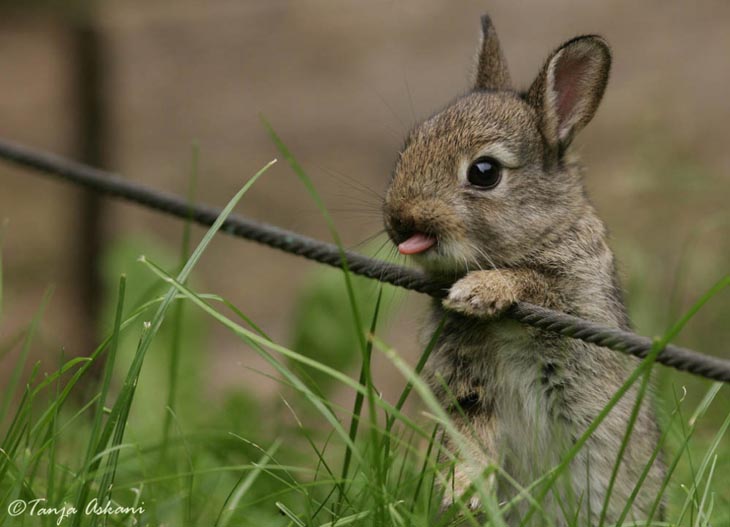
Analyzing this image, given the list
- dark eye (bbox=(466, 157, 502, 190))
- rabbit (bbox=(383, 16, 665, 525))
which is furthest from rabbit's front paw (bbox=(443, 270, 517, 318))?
dark eye (bbox=(466, 157, 502, 190))

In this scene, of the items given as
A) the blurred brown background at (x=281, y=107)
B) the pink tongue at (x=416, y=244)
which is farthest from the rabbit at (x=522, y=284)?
the blurred brown background at (x=281, y=107)

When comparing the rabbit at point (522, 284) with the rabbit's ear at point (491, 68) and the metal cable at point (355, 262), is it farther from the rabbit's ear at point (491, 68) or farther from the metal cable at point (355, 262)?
the rabbit's ear at point (491, 68)

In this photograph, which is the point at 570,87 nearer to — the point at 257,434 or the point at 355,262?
the point at 355,262

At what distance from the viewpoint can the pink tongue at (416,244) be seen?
2.84 metres

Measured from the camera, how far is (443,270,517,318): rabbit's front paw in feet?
8.77

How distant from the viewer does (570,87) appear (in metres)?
3.25

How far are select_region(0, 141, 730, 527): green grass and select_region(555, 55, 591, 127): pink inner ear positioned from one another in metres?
0.83

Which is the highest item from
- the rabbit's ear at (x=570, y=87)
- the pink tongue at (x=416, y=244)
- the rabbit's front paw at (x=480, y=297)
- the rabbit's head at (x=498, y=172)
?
the rabbit's ear at (x=570, y=87)

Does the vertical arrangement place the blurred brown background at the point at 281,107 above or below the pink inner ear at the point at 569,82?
below

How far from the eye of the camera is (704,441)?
13.6 ft

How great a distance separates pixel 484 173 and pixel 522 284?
382 mm

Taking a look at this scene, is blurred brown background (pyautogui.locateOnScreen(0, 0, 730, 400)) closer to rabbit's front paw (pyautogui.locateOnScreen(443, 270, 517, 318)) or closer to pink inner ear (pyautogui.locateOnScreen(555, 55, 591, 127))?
pink inner ear (pyautogui.locateOnScreen(555, 55, 591, 127))

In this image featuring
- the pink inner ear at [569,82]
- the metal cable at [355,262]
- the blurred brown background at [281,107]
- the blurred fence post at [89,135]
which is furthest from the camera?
the blurred fence post at [89,135]

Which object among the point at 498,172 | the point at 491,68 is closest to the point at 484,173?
the point at 498,172
